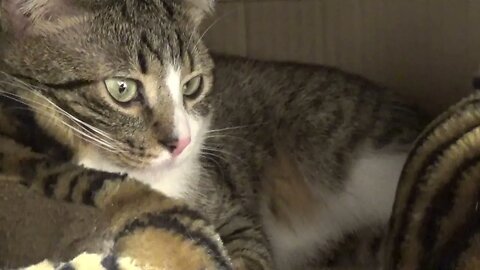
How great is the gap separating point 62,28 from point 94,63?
72mm

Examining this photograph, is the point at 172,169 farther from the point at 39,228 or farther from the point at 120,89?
the point at 39,228

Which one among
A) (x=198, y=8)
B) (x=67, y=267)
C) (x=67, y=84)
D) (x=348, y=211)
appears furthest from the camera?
(x=348, y=211)

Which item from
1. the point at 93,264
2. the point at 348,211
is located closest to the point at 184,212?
the point at 93,264

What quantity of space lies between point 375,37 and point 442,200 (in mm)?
654

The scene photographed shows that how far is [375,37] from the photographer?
1396mm

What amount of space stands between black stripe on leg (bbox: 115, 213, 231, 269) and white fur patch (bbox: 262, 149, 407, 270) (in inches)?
22.1

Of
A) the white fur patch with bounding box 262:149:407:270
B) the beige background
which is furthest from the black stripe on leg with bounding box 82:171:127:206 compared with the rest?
the beige background

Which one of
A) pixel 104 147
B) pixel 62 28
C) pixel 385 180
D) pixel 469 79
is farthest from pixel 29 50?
pixel 469 79

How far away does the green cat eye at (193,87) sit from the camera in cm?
103

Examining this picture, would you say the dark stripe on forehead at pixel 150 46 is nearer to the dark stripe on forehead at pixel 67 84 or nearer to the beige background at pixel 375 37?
the dark stripe on forehead at pixel 67 84

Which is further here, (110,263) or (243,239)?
(243,239)

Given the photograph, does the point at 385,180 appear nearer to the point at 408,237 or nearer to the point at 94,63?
the point at 408,237

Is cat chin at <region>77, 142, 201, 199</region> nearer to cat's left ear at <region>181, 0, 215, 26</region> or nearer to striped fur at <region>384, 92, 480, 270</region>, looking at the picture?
cat's left ear at <region>181, 0, 215, 26</region>

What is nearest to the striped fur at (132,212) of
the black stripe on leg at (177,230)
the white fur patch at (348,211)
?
the black stripe on leg at (177,230)
